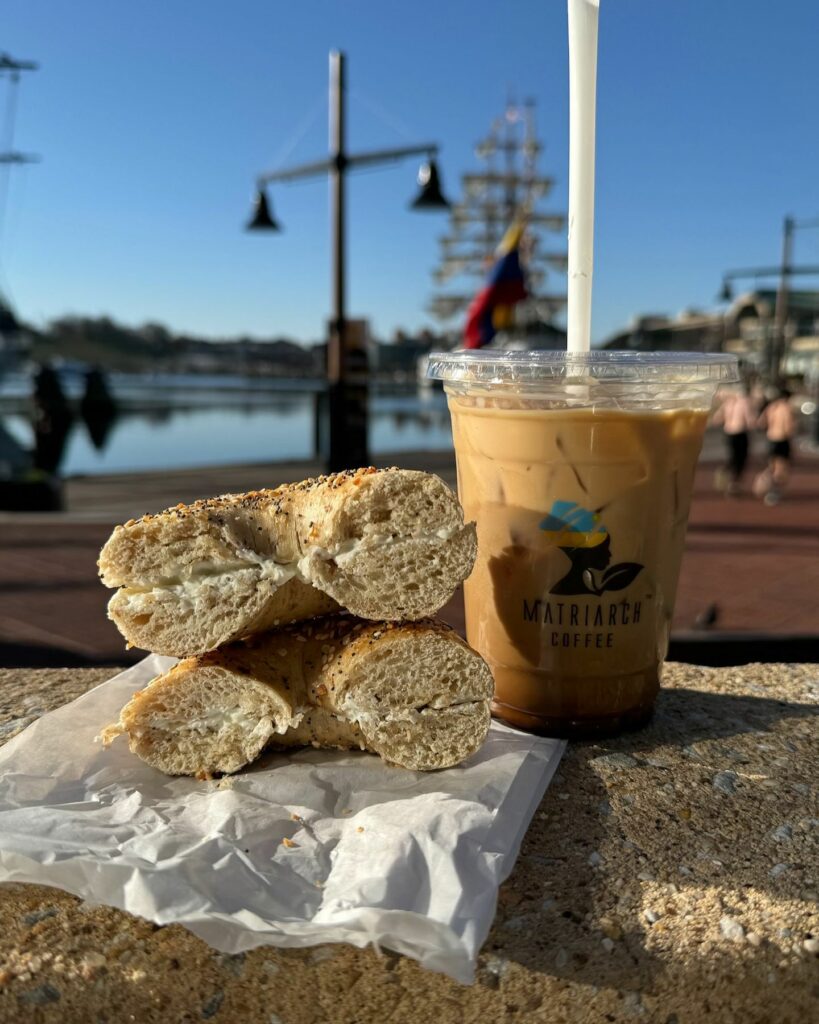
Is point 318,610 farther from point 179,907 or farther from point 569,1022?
point 569,1022

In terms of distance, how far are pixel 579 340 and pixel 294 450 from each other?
678 inches

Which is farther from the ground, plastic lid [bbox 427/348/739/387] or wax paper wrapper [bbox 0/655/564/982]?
plastic lid [bbox 427/348/739/387]

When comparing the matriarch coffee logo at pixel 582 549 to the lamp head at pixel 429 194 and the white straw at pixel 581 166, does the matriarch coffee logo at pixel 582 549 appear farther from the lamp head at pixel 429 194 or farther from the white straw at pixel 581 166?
the lamp head at pixel 429 194

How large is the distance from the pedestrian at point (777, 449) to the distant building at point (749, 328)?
39.7 meters

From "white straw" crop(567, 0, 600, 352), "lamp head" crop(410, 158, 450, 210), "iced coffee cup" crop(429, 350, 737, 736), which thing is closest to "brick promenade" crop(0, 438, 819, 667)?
"iced coffee cup" crop(429, 350, 737, 736)

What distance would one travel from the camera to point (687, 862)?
1329 mm

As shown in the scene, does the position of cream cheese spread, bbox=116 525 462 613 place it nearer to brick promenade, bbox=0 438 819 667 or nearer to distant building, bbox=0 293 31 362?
brick promenade, bbox=0 438 819 667

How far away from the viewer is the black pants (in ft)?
37.1

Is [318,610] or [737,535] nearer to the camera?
[318,610]

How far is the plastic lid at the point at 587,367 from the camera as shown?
160 cm

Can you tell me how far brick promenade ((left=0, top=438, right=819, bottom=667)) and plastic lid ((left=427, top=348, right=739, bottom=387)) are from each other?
8.14 ft

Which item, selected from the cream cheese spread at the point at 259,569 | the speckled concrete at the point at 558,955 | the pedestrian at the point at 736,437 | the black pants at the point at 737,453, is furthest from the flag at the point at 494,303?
the speckled concrete at the point at 558,955

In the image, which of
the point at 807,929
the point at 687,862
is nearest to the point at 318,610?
the point at 687,862

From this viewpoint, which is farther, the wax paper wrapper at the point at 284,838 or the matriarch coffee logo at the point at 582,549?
the matriarch coffee logo at the point at 582,549
